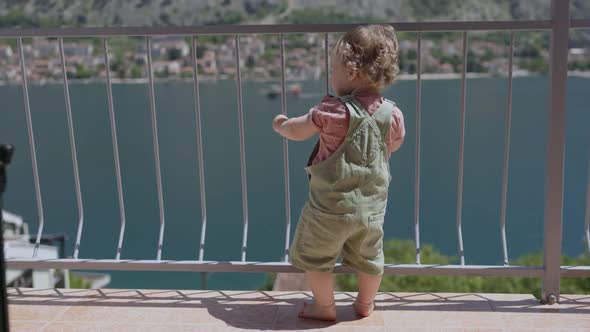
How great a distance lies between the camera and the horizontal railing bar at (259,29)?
2590 millimetres

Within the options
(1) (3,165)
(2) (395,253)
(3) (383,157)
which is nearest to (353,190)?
(3) (383,157)

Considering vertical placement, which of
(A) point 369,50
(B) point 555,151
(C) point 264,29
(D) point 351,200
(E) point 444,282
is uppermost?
(C) point 264,29

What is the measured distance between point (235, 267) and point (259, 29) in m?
1.07

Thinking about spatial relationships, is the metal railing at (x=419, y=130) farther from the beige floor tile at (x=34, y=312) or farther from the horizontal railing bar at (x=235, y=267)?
the beige floor tile at (x=34, y=312)

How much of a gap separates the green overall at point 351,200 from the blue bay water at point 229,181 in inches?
1106

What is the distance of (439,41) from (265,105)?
17.1 m

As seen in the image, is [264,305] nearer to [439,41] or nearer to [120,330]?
[120,330]

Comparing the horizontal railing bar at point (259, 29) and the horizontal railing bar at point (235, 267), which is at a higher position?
the horizontal railing bar at point (259, 29)

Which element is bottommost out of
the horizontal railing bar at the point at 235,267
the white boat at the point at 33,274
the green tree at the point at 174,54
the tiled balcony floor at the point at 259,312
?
the white boat at the point at 33,274

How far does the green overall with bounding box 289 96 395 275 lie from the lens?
2.32m

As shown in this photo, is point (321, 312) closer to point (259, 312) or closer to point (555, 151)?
point (259, 312)

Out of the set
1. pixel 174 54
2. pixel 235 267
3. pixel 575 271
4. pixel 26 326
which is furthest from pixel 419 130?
pixel 174 54

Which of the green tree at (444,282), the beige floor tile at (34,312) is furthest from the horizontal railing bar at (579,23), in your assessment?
the green tree at (444,282)

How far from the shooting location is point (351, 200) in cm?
237
